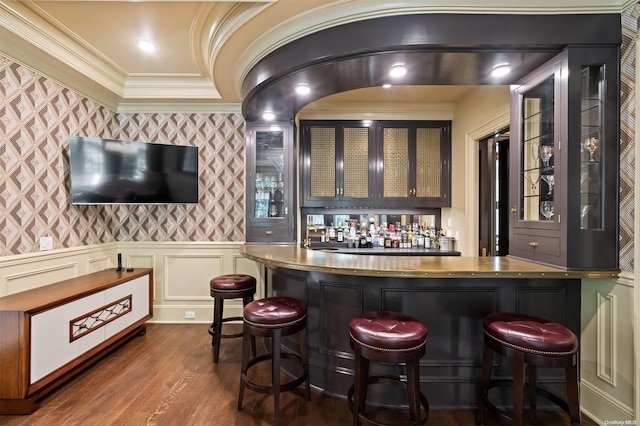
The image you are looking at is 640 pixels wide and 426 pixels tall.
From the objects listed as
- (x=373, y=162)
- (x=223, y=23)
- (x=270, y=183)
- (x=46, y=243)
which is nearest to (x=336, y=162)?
(x=373, y=162)

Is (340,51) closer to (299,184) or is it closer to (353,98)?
(353,98)

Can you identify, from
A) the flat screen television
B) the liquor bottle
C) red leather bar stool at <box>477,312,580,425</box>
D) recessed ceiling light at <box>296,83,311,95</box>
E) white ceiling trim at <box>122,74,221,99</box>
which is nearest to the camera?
red leather bar stool at <box>477,312,580,425</box>

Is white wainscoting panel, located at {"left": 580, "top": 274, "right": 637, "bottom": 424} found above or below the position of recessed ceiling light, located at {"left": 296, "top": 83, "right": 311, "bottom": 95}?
below

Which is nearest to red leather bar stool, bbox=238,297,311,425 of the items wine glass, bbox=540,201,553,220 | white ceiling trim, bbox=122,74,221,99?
wine glass, bbox=540,201,553,220

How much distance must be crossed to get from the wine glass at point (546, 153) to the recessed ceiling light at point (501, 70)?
63cm

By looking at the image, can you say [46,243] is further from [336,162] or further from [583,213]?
[583,213]

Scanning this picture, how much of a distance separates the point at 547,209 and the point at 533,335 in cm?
100

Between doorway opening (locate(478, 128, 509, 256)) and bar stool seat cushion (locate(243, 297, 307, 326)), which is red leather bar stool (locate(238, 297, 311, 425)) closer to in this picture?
bar stool seat cushion (locate(243, 297, 307, 326))

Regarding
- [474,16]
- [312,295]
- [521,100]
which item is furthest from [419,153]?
[312,295]

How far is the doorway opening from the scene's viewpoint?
10.7 feet

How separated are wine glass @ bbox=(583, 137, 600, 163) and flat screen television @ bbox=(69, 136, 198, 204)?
3652 mm

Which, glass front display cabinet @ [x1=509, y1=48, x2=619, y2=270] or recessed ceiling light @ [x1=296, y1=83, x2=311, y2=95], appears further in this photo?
recessed ceiling light @ [x1=296, y1=83, x2=311, y2=95]

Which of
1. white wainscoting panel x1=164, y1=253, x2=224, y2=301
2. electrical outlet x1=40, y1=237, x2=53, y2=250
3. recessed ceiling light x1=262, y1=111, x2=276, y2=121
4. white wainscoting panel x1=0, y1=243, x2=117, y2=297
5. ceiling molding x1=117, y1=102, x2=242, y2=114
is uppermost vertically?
ceiling molding x1=117, y1=102, x2=242, y2=114

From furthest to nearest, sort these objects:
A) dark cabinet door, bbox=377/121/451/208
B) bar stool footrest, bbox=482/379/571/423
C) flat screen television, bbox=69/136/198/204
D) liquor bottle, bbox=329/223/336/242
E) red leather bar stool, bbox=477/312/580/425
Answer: liquor bottle, bbox=329/223/336/242 → dark cabinet door, bbox=377/121/451/208 → flat screen television, bbox=69/136/198/204 → bar stool footrest, bbox=482/379/571/423 → red leather bar stool, bbox=477/312/580/425
